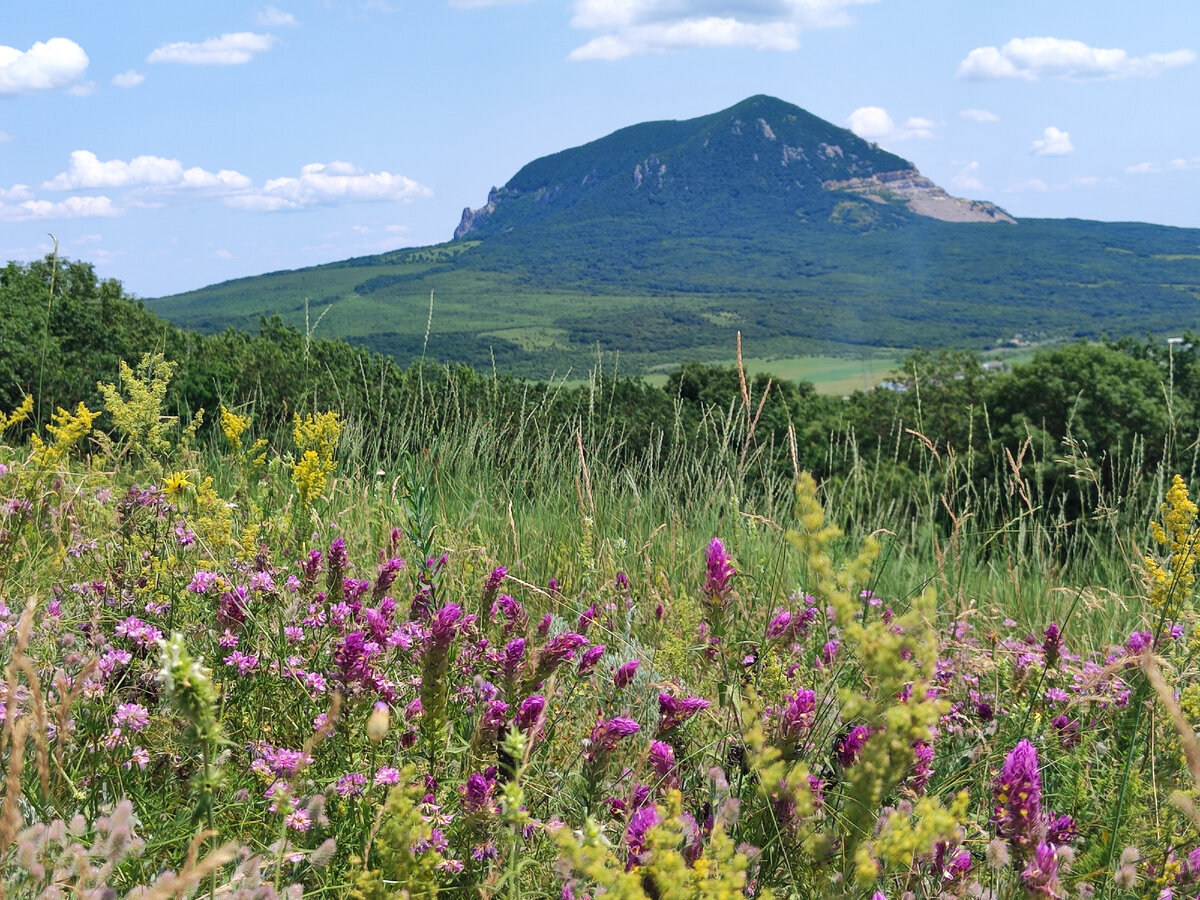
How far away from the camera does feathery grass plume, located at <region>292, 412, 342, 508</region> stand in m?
2.45

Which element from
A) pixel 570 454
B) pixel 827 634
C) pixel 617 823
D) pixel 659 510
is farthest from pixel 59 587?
pixel 570 454

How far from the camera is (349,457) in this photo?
4.92 meters

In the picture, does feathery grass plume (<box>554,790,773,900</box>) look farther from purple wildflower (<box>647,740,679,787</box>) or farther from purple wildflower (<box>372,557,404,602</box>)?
purple wildflower (<box>372,557,404,602</box>)

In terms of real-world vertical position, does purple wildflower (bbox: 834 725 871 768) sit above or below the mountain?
below

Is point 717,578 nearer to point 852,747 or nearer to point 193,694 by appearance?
point 852,747

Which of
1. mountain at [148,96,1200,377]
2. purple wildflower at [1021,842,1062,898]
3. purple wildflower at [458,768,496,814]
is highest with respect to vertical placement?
mountain at [148,96,1200,377]

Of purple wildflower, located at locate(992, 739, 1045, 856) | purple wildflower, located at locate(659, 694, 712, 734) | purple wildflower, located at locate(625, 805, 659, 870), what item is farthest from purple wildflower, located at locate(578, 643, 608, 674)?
purple wildflower, located at locate(992, 739, 1045, 856)

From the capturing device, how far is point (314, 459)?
7.99 feet

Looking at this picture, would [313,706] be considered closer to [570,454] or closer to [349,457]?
[349,457]

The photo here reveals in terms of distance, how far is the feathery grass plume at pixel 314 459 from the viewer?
2445 mm

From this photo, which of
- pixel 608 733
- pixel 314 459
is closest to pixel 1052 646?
pixel 608 733

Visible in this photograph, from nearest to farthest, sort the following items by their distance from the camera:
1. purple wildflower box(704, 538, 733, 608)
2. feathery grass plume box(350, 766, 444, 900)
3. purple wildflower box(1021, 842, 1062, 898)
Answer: feathery grass plume box(350, 766, 444, 900) → purple wildflower box(1021, 842, 1062, 898) → purple wildflower box(704, 538, 733, 608)

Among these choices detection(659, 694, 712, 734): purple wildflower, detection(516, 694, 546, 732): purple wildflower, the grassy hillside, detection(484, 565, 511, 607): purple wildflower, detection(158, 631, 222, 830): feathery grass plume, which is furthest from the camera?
the grassy hillside

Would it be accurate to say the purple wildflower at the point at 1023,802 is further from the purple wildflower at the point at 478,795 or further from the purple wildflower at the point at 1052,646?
the purple wildflower at the point at 1052,646
